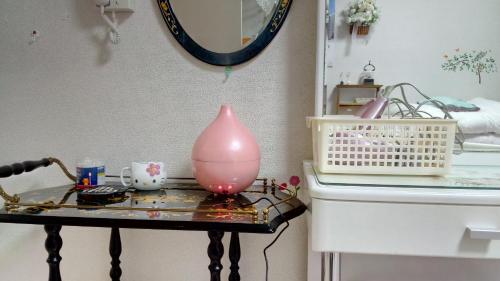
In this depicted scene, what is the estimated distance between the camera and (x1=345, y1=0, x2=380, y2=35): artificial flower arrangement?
3.11 ft

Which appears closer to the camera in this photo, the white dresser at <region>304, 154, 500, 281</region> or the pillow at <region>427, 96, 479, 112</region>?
the white dresser at <region>304, 154, 500, 281</region>

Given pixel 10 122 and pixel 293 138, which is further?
pixel 10 122

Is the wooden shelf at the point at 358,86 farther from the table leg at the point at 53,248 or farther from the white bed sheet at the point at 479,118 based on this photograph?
the table leg at the point at 53,248

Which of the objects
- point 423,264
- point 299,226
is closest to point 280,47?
point 299,226

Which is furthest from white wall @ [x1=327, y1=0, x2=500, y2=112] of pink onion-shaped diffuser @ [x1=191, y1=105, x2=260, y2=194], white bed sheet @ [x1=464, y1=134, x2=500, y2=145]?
pink onion-shaped diffuser @ [x1=191, y1=105, x2=260, y2=194]

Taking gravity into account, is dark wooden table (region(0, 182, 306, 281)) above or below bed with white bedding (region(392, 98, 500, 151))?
below

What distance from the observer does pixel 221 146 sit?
80 centimetres

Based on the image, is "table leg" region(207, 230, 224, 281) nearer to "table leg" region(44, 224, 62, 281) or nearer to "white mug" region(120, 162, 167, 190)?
"white mug" region(120, 162, 167, 190)

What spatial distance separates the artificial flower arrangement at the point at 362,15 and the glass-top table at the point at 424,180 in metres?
0.45

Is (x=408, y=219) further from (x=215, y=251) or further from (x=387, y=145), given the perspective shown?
(x=215, y=251)

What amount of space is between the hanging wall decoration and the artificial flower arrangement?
0.75 ft

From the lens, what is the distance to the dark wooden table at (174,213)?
0.69 meters

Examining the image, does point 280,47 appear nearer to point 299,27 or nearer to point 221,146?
point 299,27

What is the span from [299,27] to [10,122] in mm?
1067
